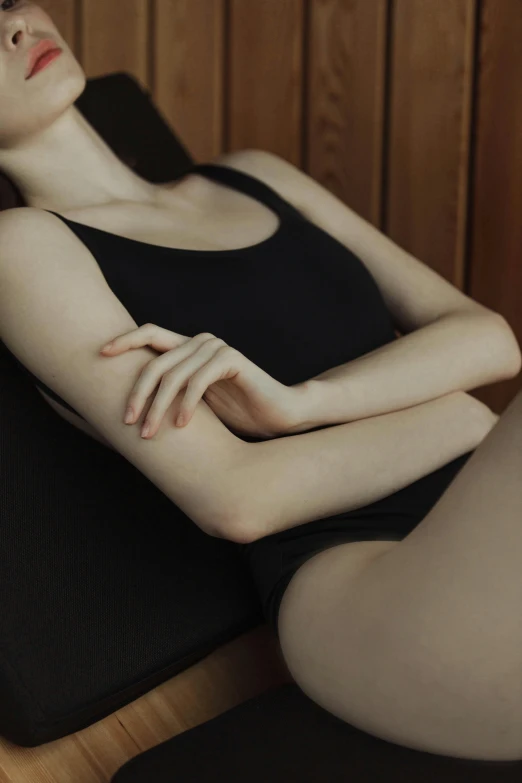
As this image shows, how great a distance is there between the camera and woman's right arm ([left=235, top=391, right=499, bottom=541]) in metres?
0.99

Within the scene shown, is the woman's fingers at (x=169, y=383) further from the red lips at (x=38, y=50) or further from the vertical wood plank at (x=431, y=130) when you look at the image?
the vertical wood plank at (x=431, y=130)

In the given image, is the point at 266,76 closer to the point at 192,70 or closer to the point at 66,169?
the point at 192,70

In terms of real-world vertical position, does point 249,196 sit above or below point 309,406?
above

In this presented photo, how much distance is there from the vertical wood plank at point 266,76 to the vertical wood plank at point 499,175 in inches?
16.4

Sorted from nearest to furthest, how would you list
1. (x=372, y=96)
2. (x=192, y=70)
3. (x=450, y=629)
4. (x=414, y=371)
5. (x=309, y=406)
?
1. (x=450, y=629)
2. (x=309, y=406)
3. (x=414, y=371)
4. (x=372, y=96)
5. (x=192, y=70)

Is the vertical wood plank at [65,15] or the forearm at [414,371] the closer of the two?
the forearm at [414,371]

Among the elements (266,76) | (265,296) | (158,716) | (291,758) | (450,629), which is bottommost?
(158,716)

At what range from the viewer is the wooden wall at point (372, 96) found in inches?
74.1

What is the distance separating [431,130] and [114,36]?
2.40 ft

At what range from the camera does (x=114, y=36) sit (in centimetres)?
206

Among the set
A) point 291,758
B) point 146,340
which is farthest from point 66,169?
point 291,758

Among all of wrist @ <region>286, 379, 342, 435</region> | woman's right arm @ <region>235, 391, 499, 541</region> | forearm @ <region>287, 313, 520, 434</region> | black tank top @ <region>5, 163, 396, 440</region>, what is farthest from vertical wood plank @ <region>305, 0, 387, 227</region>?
wrist @ <region>286, 379, 342, 435</region>

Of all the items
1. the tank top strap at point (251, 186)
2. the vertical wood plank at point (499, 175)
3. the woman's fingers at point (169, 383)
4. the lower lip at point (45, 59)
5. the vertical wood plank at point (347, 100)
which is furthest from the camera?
the vertical wood plank at point (347, 100)

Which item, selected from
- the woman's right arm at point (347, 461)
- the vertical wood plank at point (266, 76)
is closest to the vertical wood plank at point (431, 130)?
the vertical wood plank at point (266, 76)
